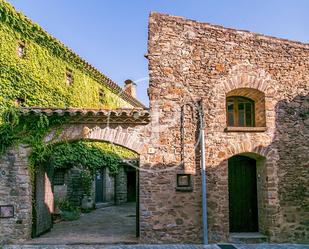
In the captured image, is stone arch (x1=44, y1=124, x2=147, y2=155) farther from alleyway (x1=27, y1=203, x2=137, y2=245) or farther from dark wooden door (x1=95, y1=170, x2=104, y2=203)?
dark wooden door (x1=95, y1=170, x2=104, y2=203)

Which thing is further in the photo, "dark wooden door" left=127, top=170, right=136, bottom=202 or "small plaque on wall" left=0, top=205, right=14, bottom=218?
"dark wooden door" left=127, top=170, right=136, bottom=202

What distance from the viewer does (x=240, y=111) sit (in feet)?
27.9

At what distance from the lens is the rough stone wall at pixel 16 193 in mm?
7496

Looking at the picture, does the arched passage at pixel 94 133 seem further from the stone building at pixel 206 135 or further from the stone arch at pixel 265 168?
the stone arch at pixel 265 168

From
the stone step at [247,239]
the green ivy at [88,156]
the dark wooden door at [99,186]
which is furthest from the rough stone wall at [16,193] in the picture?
the dark wooden door at [99,186]

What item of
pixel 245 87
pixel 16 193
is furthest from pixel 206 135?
pixel 16 193

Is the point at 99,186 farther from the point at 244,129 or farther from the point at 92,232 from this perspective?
the point at 244,129

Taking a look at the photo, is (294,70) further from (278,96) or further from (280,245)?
(280,245)

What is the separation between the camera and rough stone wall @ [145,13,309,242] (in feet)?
24.8

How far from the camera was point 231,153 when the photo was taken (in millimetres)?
7746

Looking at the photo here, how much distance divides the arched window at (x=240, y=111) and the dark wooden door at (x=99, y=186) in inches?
363

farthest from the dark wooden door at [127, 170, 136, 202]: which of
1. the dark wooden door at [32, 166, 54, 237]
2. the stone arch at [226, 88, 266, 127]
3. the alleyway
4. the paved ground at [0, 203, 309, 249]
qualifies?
the stone arch at [226, 88, 266, 127]

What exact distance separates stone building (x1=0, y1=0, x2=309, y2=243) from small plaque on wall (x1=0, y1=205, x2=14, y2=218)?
70 mm

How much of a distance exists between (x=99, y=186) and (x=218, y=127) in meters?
9.90
